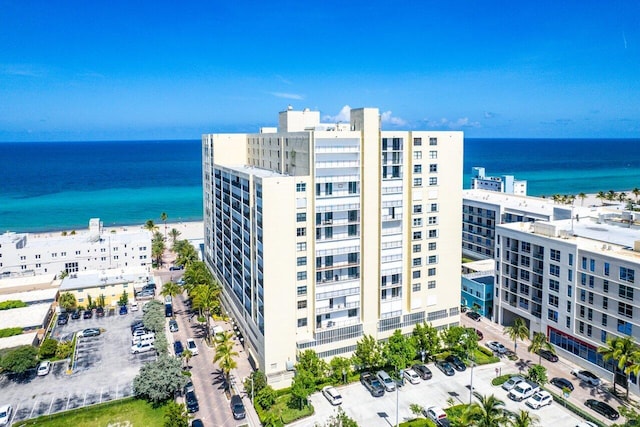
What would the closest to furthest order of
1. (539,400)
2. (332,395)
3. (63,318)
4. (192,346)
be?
(539,400) → (332,395) → (192,346) → (63,318)

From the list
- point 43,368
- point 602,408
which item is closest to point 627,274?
point 602,408

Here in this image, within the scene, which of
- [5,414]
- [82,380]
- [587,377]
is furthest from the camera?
[82,380]

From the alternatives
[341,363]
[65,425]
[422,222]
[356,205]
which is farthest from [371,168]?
[65,425]

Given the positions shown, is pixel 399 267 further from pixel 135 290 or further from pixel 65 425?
pixel 135 290

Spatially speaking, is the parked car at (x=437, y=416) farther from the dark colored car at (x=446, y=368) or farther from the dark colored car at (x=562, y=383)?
the dark colored car at (x=562, y=383)

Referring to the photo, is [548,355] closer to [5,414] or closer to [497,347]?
[497,347]

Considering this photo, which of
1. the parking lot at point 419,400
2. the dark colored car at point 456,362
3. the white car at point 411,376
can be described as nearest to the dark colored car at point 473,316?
the dark colored car at point 456,362
